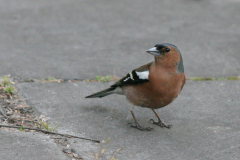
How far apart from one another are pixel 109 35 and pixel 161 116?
2.90m

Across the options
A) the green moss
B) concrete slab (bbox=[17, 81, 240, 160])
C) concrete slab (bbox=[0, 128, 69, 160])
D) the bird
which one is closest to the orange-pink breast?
the bird

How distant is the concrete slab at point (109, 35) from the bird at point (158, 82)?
117 centimetres

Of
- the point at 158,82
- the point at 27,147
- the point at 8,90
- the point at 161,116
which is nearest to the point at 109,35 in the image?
the point at 161,116

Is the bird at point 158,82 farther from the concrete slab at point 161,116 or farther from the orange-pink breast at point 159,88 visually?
the concrete slab at point 161,116

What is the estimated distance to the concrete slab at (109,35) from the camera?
5.34 metres

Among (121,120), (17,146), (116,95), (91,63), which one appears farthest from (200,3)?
(17,146)

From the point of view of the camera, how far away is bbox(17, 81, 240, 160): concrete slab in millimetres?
3209

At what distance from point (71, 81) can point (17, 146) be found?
2043 mm

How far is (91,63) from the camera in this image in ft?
17.9

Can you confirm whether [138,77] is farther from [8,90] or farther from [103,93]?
[8,90]

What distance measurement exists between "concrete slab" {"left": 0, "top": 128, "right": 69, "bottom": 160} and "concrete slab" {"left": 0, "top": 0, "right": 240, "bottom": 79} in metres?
1.82

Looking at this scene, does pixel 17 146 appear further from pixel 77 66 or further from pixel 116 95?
pixel 77 66

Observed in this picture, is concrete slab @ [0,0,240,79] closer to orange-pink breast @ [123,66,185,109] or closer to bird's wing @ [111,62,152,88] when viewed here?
bird's wing @ [111,62,152,88]

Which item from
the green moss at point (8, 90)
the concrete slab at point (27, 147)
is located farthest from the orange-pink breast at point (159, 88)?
the green moss at point (8, 90)
